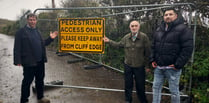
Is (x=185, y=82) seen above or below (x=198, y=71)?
below

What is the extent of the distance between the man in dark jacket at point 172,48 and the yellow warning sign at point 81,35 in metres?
1.26

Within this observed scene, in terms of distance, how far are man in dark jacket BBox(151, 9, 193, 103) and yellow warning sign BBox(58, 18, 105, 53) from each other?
1.26 meters

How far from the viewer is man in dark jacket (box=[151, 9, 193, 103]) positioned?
2.49 m

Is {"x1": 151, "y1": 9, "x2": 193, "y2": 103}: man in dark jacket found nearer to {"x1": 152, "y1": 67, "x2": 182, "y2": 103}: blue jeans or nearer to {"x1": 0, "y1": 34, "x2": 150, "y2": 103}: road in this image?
{"x1": 152, "y1": 67, "x2": 182, "y2": 103}: blue jeans

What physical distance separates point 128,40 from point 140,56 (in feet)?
1.38

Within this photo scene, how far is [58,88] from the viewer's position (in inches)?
174

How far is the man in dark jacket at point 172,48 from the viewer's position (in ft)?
8.18

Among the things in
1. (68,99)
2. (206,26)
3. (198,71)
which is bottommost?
(68,99)

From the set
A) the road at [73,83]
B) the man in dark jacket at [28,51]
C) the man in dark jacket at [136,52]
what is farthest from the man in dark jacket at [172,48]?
the man in dark jacket at [28,51]

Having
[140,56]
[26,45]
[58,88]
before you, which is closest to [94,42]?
[140,56]

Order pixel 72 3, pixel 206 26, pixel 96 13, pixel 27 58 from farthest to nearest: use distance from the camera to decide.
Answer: pixel 72 3 < pixel 96 13 < pixel 206 26 < pixel 27 58

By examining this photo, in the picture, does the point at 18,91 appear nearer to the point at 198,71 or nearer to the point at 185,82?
the point at 185,82

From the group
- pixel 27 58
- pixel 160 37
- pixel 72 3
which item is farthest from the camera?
pixel 72 3

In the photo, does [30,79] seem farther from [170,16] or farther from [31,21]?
[170,16]
